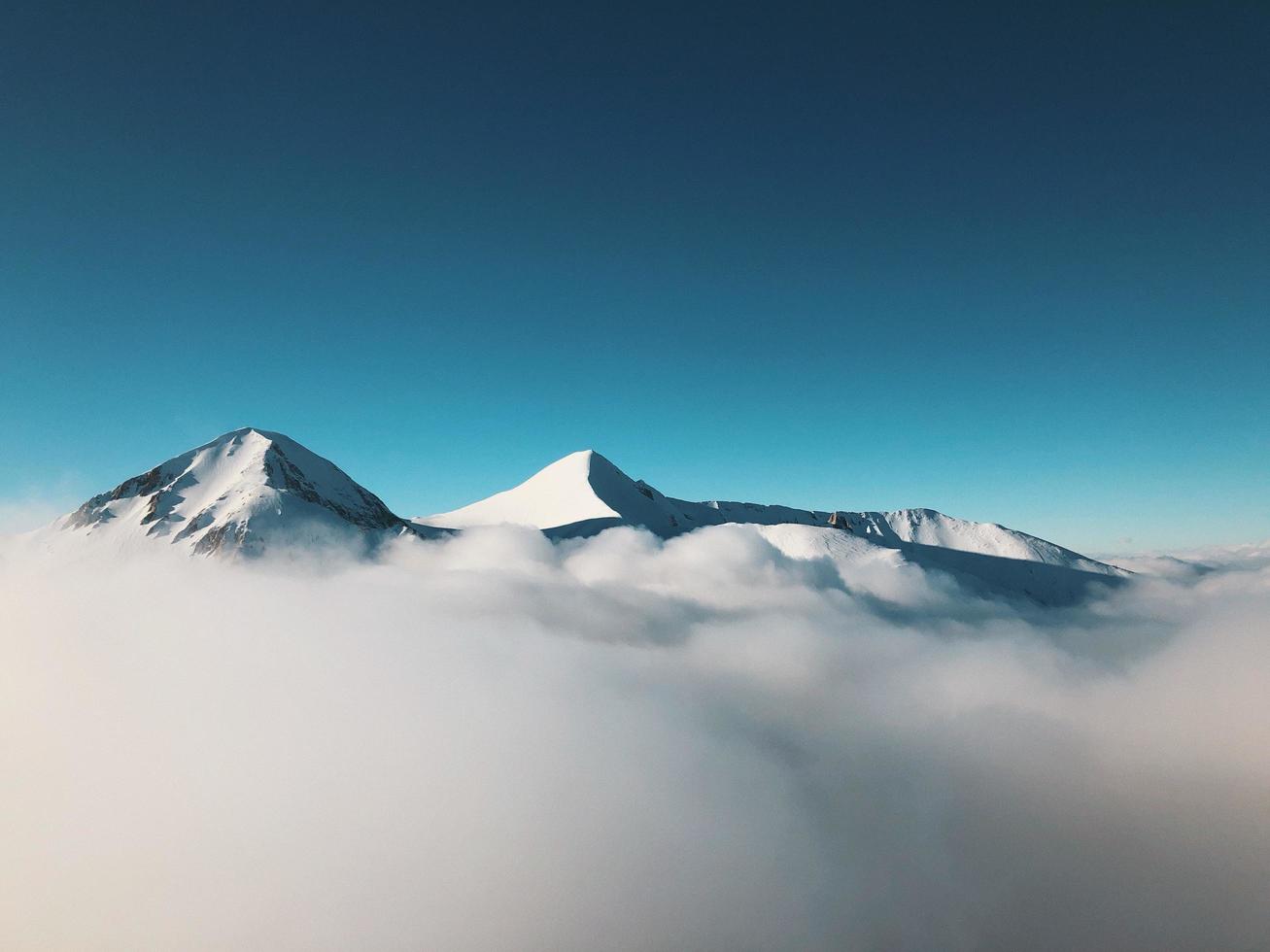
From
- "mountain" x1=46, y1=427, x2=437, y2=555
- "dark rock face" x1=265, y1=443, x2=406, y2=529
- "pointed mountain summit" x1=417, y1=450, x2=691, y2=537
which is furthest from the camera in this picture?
"pointed mountain summit" x1=417, y1=450, x2=691, y2=537

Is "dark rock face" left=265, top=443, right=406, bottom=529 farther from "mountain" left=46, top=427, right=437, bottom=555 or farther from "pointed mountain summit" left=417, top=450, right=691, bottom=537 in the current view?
"pointed mountain summit" left=417, top=450, right=691, bottom=537

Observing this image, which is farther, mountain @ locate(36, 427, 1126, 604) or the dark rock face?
the dark rock face

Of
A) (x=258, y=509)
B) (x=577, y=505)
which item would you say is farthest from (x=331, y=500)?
(x=577, y=505)

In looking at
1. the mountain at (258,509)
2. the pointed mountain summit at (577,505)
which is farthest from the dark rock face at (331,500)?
the pointed mountain summit at (577,505)

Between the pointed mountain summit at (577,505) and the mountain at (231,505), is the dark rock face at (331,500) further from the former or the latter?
the pointed mountain summit at (577,505)

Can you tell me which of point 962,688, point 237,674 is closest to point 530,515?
point 237,674

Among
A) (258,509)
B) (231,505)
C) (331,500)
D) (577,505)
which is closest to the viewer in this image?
(258,509)

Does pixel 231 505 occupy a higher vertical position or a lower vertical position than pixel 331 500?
lower

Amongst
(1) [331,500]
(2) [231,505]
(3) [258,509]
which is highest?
(1) [331,500]

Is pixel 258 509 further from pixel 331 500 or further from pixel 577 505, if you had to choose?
pixel 577 505

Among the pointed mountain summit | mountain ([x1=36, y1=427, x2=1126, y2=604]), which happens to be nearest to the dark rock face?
mountain ([x1=36, y1=427, x2=1126, y2=604])
